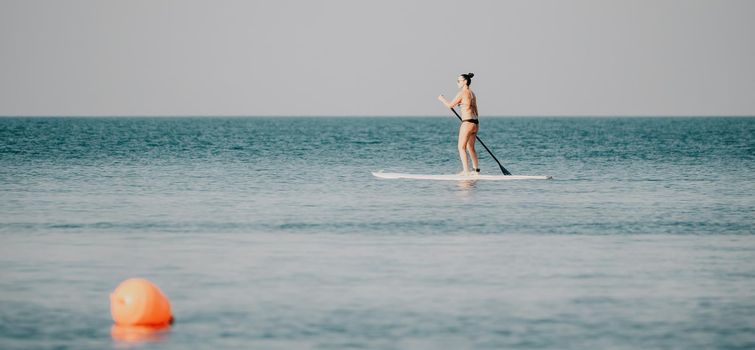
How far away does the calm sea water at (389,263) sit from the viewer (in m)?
10.1

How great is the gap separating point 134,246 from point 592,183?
15.5 meters

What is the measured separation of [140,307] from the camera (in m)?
10.3

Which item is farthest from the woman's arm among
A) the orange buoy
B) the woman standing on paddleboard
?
the orange buoy

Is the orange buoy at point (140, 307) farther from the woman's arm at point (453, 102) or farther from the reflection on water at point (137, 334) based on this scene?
the woman's arm at point (453, 102)

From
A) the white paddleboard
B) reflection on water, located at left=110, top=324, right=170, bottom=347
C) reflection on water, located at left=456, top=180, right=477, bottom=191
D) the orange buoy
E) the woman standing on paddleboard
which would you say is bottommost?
reflection on water, located at left=456, top=180, right=477, bottom=191

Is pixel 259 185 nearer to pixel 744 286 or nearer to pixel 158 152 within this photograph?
pixel 744 286

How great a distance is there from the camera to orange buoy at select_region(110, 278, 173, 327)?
10320 mm

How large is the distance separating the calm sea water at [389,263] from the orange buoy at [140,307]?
0.16 meters

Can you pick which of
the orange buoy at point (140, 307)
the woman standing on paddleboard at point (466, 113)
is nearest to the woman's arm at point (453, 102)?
the woman standing on paddleboard at point (466, 113)

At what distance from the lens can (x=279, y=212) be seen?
793 inches

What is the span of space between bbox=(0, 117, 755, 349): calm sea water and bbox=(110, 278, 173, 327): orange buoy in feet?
0.53

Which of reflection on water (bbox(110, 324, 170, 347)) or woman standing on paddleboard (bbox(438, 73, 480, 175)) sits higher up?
woman standing on paddleboard (bbox(438, 73, 480, 175))

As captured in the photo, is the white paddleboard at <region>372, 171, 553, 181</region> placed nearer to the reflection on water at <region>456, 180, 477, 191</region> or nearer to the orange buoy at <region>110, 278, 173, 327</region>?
the reflection on water at <region>456, 180, 477, 191</region>

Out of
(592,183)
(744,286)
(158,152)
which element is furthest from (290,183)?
(158,152)
